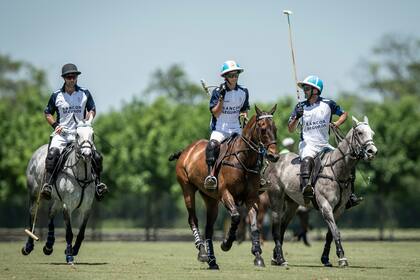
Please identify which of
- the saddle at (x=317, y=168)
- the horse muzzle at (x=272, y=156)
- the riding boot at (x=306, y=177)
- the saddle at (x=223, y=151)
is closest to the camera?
the horse muzzle at (x=272, y=156)

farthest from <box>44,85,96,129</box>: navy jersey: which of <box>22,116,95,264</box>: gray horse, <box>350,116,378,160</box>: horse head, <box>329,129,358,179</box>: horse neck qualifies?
<box>350,116,378,160</box>: horse head

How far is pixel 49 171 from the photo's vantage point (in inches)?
811

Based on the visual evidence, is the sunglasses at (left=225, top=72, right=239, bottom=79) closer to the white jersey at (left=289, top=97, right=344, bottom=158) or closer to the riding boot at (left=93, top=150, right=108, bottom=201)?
the white jersey at (left=289, top=97, right=344, bottom=158)

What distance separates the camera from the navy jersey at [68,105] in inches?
831

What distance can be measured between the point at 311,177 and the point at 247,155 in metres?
2.16

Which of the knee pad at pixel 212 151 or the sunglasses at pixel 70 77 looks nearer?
the knee pad at pixel 212 151

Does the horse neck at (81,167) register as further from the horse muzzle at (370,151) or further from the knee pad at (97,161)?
the horse muzzle at (370,151)

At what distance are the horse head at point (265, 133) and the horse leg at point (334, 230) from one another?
2.33m

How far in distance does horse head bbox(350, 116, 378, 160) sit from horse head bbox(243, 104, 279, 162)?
88.3 inches

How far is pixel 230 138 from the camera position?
65.6 ft

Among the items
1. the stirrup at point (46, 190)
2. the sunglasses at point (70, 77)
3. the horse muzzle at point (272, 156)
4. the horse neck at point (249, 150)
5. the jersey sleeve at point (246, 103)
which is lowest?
the stirrup at point (46, 190)

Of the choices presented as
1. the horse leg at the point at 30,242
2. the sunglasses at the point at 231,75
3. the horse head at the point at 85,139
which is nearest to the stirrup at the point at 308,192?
the sunglasses at the point at 231,75

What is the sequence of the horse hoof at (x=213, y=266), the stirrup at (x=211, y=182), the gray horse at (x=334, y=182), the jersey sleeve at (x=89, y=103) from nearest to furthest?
the horse hoof at (x=213, y=266) < the stirrup at (x=211, y=182) < the gray horse at (x=334, y=182) < the jersey sleeve at (x=89, y=103)

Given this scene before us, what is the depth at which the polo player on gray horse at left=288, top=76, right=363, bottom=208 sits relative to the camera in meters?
20.8
